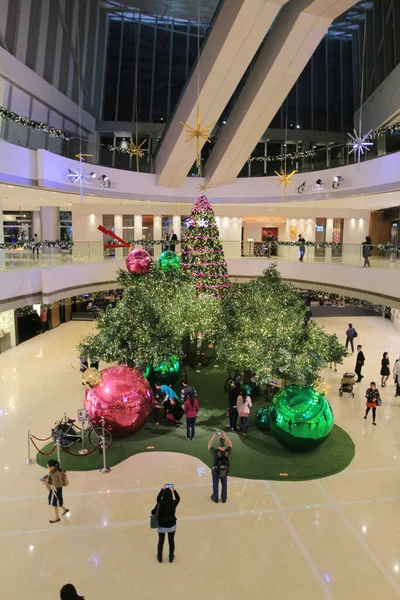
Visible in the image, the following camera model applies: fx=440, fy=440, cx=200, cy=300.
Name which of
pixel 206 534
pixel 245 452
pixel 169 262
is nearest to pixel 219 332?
pixel 245 452

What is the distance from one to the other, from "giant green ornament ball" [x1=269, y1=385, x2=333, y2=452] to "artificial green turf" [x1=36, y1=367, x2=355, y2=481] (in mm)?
393

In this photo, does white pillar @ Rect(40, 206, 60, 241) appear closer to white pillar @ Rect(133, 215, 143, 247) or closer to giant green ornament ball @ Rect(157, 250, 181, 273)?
white pillar @ Rect(133, 215, 143, 247)

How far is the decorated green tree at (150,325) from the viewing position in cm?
1105

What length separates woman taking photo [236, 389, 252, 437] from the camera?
33.8 ft

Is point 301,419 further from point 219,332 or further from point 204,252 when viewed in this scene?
point 204,252

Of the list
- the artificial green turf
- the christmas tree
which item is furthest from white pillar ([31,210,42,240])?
the artificial green turf

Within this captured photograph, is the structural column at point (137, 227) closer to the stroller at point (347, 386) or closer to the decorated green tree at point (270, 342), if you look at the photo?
the decorated green tree at point (270, 342)

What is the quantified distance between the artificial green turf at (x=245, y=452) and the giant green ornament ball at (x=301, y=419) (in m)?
0.39

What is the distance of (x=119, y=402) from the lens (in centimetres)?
970

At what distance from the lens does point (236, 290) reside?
14.5m

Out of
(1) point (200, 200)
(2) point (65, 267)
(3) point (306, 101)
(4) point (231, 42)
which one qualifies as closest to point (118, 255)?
(2) point (65, 267)

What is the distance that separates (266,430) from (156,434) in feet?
8.65

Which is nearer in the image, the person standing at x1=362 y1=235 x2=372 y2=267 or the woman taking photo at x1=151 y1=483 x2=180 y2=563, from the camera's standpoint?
the woman taking photo at x1=151 y1=483 x2=180 y2=563

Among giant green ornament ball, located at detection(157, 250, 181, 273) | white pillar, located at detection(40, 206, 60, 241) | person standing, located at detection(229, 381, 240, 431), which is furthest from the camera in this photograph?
white pillar, located at detection(40, 206, 60, 241)
